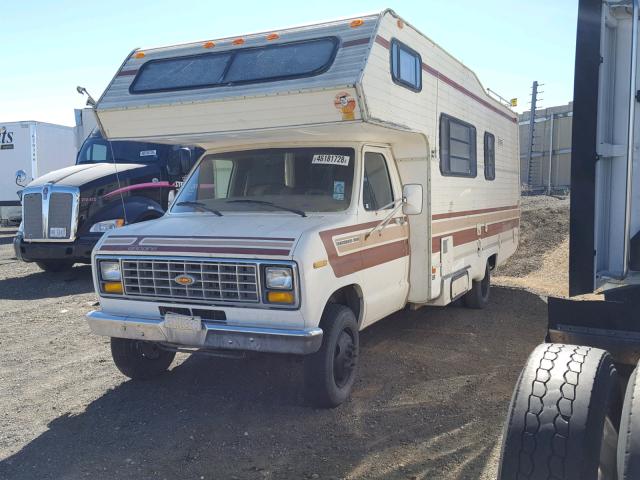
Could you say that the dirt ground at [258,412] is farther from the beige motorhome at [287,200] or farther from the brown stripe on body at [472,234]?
the brown stripe on body at [472,234]

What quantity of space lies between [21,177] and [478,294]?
659 inches

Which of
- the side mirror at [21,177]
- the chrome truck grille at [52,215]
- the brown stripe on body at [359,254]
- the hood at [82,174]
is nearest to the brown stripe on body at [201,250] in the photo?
the brown stripe on body at [359,254]

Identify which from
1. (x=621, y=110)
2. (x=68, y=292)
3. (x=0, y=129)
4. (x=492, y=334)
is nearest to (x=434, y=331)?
(x=492, y=334)

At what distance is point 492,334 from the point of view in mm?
6938

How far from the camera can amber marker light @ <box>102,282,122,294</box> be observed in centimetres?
486

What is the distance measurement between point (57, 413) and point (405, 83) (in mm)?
4010

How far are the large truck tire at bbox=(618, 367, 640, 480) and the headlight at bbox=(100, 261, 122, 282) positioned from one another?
3.72 m

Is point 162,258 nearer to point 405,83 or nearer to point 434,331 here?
point 405,83

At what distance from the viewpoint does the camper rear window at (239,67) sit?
4781 mm

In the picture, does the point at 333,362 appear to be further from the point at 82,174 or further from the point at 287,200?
the point at 82,174

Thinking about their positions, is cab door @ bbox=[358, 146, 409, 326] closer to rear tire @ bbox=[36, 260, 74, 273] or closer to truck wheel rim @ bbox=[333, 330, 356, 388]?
truck wheel rim @ bbox=[333, 330, 356, 388]

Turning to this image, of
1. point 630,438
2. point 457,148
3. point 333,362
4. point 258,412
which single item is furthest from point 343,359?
point 457,148

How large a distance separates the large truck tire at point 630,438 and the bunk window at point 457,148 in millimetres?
4050

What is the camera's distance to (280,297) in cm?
429
